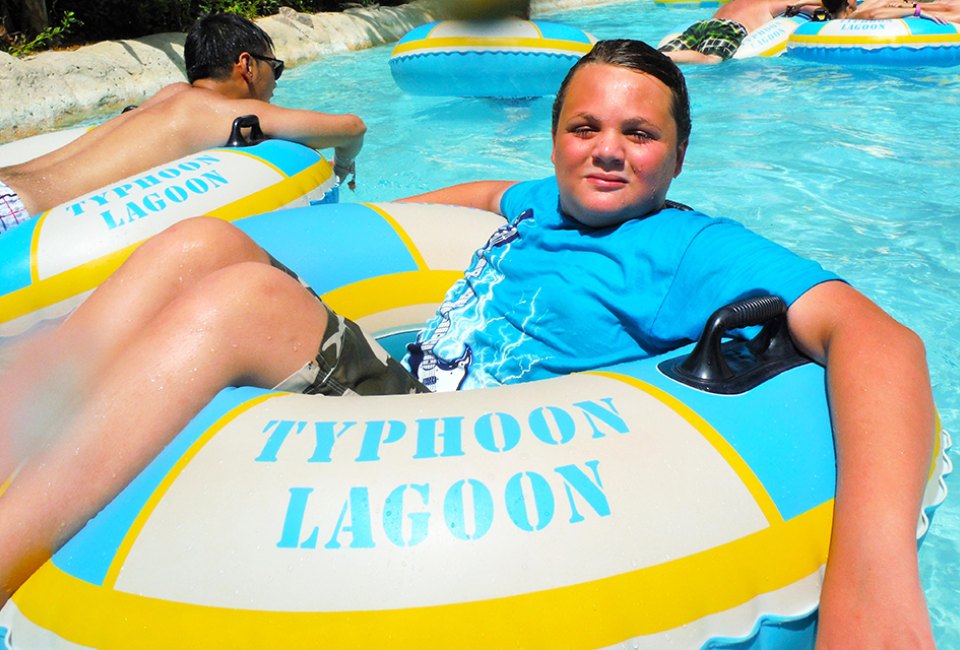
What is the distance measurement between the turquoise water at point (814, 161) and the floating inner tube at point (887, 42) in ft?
0.35

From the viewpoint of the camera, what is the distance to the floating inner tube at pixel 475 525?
1144mm

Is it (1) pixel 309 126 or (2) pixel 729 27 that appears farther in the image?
(2) pixel 729 27

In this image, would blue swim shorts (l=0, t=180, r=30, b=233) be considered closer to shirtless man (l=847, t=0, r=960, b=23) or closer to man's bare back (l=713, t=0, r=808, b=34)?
man's bare back (l=713, t=0, r=808, b=34)

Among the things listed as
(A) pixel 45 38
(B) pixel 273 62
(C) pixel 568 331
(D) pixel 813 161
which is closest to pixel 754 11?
(D) pixel 813 161

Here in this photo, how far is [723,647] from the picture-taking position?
1228 millimetres

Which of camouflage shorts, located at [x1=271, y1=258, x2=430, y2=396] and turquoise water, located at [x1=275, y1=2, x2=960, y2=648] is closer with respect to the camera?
camouflage shorts, located at [x1=271, y1=258, x2=430, y2=396]

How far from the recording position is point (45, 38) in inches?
262

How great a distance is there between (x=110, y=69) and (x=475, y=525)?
6206 millimetres

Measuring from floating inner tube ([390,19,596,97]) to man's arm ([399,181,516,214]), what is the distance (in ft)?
9.60

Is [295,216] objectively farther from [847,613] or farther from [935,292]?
[935,292]

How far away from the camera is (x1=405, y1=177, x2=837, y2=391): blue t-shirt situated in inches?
59.6

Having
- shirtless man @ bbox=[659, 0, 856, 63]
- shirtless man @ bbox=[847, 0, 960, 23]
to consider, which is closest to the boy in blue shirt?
shirtless man @ bbox=[659, 0, 856, 63]

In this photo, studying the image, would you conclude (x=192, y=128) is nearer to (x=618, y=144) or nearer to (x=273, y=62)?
(x=273, y=62)

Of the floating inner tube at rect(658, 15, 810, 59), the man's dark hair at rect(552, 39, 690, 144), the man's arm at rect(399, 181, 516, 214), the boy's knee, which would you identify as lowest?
the floating inner tube at rect(658, 15, 810, 59)
